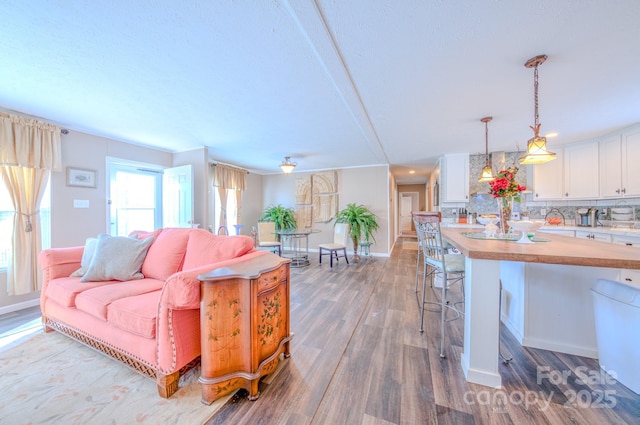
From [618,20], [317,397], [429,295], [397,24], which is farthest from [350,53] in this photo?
[429,295]

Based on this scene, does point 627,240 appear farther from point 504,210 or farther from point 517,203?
point 504,210

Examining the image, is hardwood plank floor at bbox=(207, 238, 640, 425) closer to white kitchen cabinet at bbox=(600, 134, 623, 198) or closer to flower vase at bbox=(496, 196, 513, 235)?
flower vase at bbox=(496, 196, 513, 235)

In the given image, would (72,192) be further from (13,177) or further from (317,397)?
(317,397)

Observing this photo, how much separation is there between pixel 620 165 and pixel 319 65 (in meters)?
4.55

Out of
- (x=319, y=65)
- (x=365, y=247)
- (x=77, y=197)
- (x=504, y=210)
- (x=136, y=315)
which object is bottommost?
(x=365, y=247)

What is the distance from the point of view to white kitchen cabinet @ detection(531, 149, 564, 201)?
3943 millimetres

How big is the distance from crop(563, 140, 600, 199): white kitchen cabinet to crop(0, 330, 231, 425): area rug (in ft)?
18.4

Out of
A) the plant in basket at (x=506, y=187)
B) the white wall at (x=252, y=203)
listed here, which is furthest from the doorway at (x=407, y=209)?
the plant in basket at (x=506, y=187)

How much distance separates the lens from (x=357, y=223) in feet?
17.2

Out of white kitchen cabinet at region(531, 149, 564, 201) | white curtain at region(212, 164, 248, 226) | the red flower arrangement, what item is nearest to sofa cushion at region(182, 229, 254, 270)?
the red flower arrangement

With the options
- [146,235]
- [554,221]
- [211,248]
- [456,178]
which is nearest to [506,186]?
[211,248]

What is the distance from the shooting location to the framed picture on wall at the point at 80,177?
119 inches

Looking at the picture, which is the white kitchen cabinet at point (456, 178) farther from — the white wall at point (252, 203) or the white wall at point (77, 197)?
the white wall at point (77, 197)

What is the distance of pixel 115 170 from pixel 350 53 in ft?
13.4
